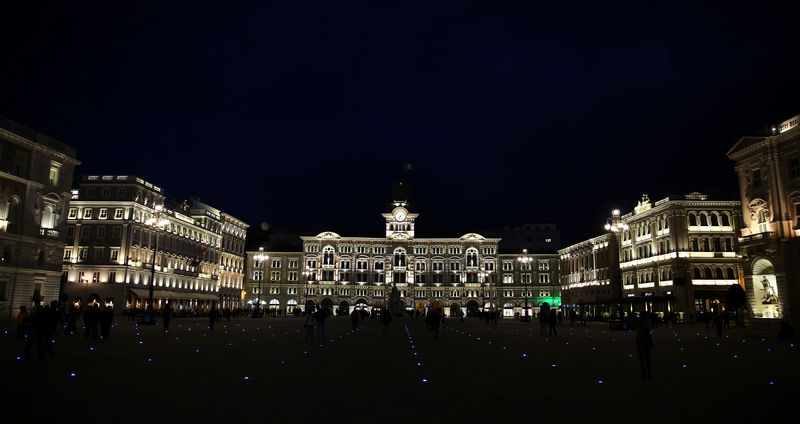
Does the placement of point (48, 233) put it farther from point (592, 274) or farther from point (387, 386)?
point (592, 274)

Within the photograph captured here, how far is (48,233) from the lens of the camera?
5394 cm

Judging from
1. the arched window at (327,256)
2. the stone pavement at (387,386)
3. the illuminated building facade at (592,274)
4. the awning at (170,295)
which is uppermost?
the arched window at (327,256)

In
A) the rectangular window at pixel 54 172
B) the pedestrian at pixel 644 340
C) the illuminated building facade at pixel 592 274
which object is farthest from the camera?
the illuminated building facade at pixel 592 274

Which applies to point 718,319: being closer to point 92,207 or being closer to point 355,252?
point 92,207

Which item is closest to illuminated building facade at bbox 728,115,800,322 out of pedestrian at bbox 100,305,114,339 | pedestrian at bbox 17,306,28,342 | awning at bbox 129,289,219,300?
pedestrian at bbox 100,305,114,339

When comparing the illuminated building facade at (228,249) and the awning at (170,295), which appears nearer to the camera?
the awning at (170,295)

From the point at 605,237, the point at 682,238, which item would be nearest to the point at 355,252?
the point at 605,237

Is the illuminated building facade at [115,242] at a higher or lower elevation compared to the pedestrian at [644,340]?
higher

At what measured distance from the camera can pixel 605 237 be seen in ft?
296

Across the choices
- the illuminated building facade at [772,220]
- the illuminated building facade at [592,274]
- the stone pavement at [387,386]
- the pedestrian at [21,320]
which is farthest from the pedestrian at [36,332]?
the illuminated building facade at [592,274]

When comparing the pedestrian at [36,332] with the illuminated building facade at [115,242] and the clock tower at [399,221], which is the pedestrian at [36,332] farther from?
the clock tower at [399,221]

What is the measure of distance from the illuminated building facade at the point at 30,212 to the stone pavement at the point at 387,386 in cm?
3417

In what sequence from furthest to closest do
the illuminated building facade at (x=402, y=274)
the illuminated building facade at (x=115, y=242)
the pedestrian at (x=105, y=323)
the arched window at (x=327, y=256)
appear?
the arched window at (x=327, y=256) < the illuminated building facade at (x=402, y=274) < the illuminated building facade at (x=115, y=242) < the pedestrian at (x=105, y=323)

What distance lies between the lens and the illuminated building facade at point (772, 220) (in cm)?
4209
